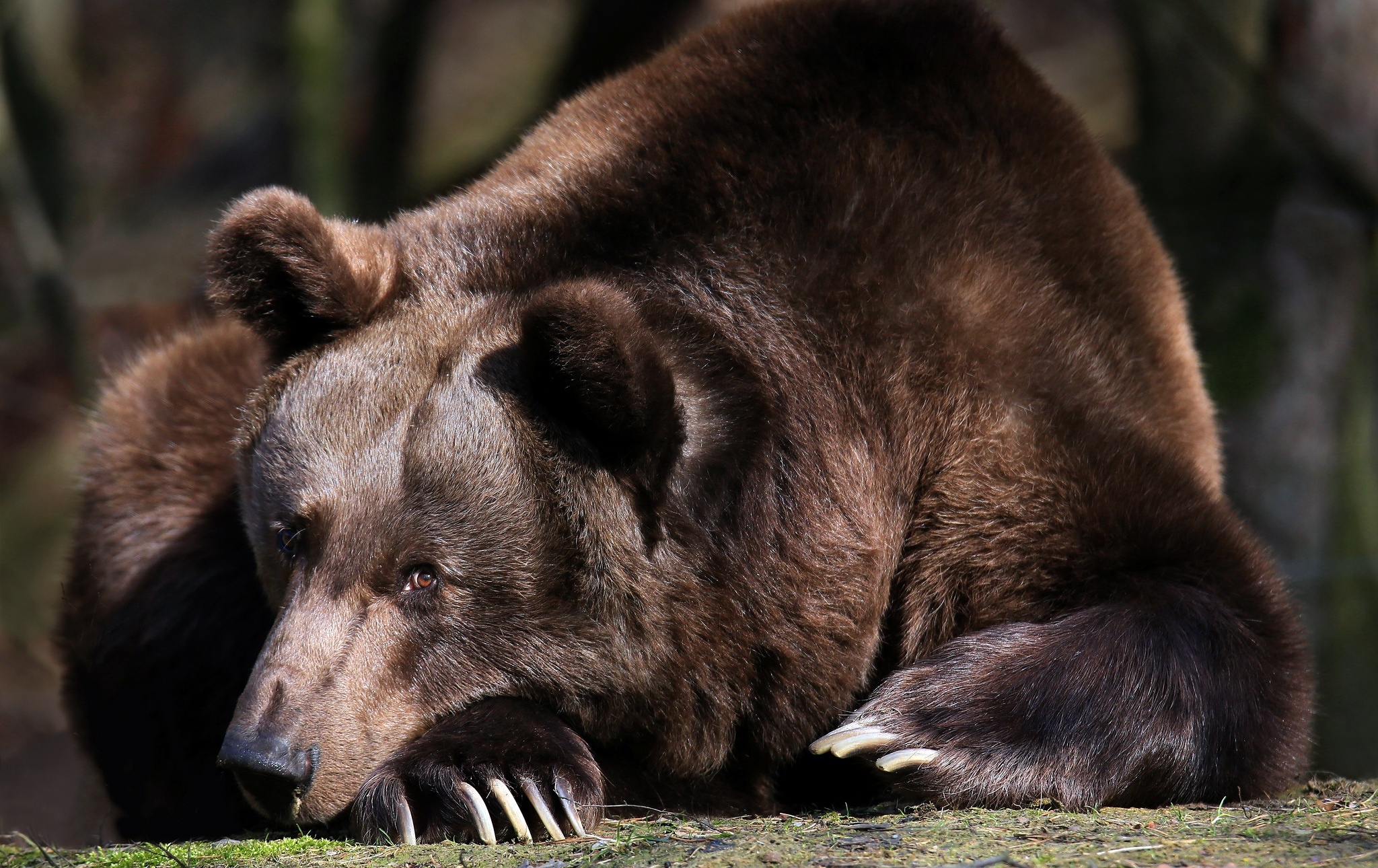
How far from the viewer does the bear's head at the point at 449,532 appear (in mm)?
3195

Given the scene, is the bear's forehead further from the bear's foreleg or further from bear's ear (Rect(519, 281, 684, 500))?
the bear's foreleg

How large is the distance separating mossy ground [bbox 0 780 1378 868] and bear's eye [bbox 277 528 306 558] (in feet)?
2.39

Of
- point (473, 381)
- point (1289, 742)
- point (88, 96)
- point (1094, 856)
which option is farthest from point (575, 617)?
point (88, 96)

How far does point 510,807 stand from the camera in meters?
3.05

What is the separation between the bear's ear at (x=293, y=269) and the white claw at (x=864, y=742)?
68.0 inches

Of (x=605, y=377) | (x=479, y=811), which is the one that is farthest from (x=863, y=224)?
(x=479, y=811)

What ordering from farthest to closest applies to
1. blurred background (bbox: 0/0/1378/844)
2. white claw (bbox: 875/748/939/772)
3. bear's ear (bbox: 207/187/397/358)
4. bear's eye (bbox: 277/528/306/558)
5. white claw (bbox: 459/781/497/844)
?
blurred background (bbox: 0/0/1378/844) < bear's ear (bbox: 207/187/397/358) < bear's eye (bbox: 277/528/306/558) < white claw (bbox: 875/748/939/772) < white claw (bbox: 459/781/497/844)

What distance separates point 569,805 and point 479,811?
8.3 inches

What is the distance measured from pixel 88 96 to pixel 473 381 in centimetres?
1318

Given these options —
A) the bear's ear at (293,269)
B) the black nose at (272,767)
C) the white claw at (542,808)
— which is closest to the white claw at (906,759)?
the white claw at (542,808)

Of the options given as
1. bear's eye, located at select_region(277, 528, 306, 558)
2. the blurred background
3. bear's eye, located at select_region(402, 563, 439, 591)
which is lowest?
bear's eye, located at select_region(402, 563, 439, 591)

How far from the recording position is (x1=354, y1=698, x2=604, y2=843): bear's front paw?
308 cm

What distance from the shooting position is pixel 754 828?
2.93m

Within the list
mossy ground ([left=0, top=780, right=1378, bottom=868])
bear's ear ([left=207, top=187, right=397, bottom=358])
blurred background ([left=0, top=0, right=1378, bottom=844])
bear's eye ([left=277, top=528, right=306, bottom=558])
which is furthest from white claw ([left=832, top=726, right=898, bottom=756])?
blurred background ([left=0, top=0, right=1378, bottom=844])
